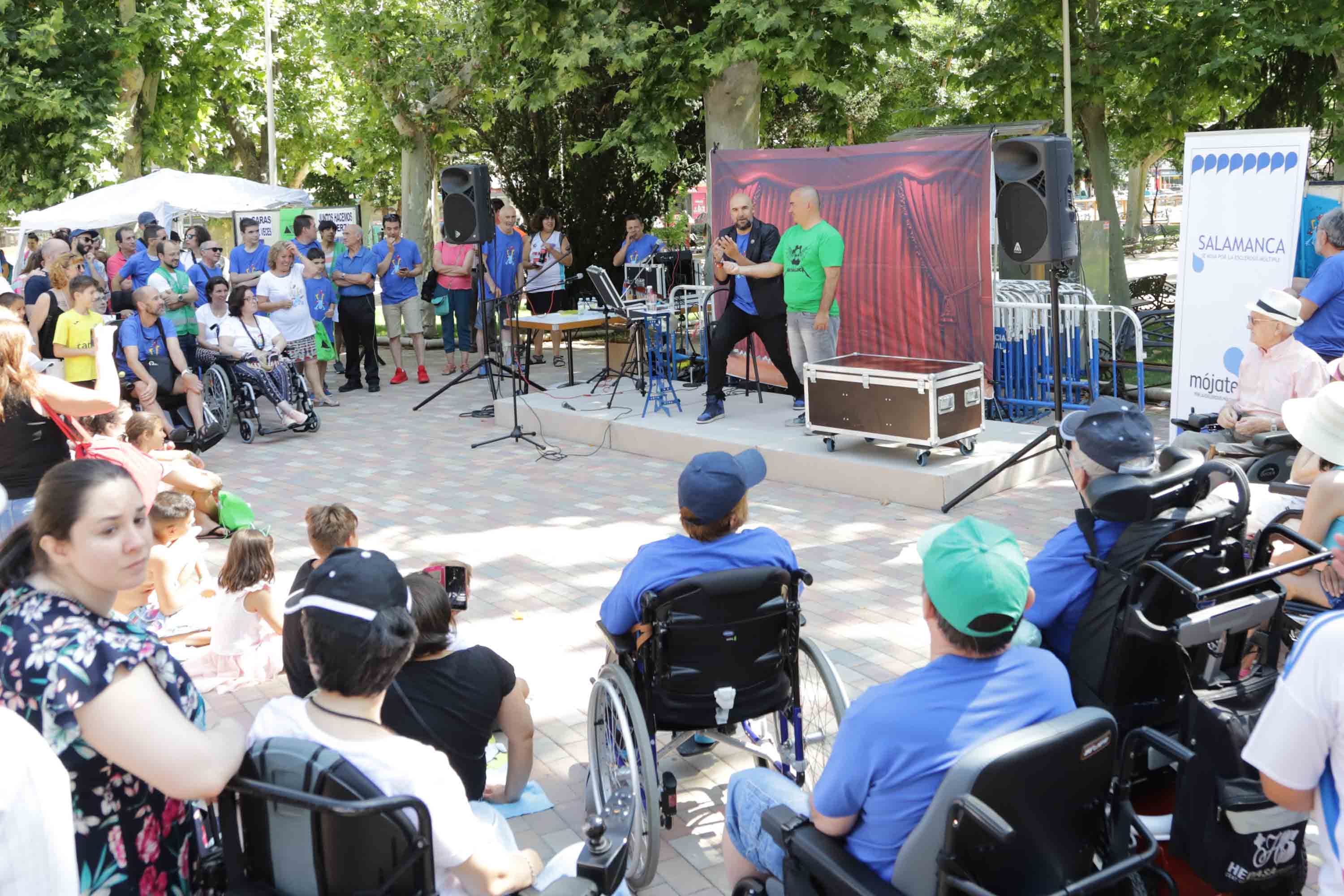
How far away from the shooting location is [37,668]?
2193 mm

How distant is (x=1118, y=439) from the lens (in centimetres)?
351

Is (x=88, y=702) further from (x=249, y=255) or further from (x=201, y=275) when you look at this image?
(x=249, y=255)

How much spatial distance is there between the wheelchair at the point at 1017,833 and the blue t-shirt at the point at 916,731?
0.05 m

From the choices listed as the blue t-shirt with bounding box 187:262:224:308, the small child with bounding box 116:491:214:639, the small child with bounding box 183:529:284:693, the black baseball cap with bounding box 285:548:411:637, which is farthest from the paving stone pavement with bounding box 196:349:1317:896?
the blue t-shirt with bounding box 187:262:224:308

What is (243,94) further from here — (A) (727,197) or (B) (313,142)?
(A) (727,197)

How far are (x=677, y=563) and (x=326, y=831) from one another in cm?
154

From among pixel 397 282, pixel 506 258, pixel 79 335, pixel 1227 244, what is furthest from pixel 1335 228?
pixel 397 282

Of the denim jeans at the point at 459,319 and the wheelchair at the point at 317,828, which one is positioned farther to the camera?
the denim jeans at the point at 459,319

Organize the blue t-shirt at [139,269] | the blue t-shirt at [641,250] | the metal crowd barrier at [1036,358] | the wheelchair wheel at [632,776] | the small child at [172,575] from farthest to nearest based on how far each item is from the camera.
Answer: the blue t-shirt at [641,250] < the blue t-shirt at [139,269] < the metal crowd barrier at [1036,358] < the small child at [172,575] < the wheelchair wheel at [632,776]

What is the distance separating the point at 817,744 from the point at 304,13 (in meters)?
23.8

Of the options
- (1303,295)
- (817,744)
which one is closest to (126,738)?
(817,744)

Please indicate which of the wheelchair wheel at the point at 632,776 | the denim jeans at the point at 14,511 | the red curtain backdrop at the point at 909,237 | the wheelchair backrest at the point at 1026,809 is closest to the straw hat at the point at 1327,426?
the wheelchair backrest at the point at 1026,809

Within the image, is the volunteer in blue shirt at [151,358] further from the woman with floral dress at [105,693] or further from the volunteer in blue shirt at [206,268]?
the woman with floral dress at [105,693]

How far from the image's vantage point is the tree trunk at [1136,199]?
3916cm
